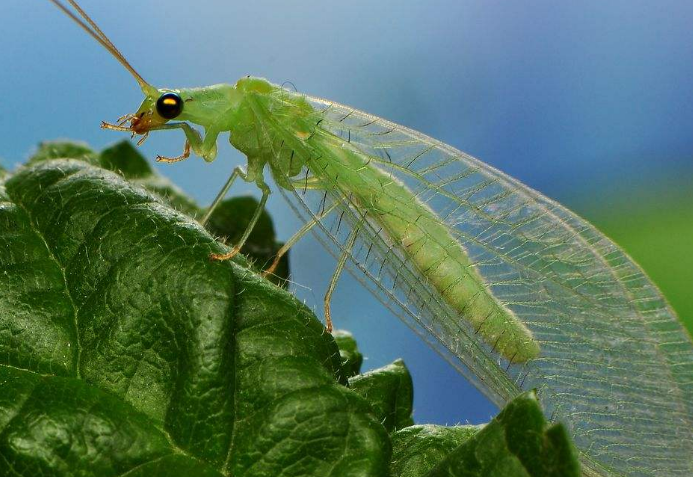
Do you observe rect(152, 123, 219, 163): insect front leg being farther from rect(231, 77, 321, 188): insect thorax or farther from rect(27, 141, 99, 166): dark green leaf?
rect(27, 141, 99, 166): dark green leaf

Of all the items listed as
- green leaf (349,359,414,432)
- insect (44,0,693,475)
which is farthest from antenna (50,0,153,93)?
green leaf (349,359,414,432)

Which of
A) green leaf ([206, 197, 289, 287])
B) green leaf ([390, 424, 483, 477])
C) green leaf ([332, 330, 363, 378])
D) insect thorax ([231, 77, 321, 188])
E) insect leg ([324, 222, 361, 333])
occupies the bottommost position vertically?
green leaf ([390, 424, 483, 477])

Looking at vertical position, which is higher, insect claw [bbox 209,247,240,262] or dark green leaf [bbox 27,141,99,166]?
dark green leaf [bbox 27,141,99,166]

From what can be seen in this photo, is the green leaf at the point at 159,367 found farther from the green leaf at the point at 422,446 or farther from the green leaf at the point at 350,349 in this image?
the green leaf at the point at 350,349

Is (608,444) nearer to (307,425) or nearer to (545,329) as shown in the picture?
(545,329)

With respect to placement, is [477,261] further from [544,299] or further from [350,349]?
[350,349]

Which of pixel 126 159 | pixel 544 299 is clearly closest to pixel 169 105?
pixel 126 159

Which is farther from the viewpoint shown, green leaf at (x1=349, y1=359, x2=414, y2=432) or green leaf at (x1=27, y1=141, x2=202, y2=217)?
green leaf at (x1=27, y1=141, x2=202, y2=217)

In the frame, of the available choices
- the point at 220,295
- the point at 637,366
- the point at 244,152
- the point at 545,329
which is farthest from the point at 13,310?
the point at 637,366
